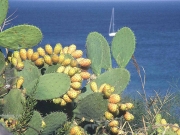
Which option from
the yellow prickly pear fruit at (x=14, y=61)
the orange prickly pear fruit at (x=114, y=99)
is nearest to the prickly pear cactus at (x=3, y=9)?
the yellow prickly pear fruit at (x=14, y=61)

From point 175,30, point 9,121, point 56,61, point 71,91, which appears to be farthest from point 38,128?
point 175,30

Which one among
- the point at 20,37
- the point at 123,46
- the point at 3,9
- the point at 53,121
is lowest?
the point at 53,121

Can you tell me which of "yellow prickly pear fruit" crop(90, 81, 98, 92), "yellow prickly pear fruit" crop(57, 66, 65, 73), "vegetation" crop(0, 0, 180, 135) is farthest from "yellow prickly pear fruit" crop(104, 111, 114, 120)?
"yellow prickly pear fruit" crop(57, 66, 65, 73)

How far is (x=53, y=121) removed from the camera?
1.76 metres

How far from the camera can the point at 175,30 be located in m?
81.1

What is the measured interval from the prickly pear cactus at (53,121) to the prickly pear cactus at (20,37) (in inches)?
12.8

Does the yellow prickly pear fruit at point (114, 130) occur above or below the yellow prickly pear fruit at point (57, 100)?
below

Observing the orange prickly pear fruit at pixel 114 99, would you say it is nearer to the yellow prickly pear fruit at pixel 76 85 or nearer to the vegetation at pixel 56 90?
the vegetation at pixel 56 90

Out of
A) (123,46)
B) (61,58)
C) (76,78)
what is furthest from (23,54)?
(123,46)

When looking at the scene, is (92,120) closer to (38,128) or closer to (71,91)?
(71,91)

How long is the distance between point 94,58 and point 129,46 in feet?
0.59

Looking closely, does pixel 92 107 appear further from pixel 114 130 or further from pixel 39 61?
pixel 39 61

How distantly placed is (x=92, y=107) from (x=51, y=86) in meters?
0.19

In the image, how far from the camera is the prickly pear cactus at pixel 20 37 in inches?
74.7
